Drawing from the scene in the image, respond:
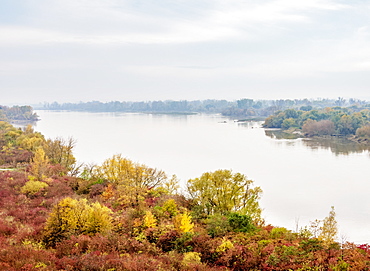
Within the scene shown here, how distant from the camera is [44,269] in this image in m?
7.61

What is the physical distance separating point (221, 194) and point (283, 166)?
26.1 metres

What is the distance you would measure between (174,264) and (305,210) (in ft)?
65.0

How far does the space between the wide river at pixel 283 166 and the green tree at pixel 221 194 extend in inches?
141

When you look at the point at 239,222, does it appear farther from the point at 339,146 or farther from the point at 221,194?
the point at 339,146

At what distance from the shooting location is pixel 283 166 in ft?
143

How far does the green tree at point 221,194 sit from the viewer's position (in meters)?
19.4

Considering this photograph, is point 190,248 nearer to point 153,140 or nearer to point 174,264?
point 174,264

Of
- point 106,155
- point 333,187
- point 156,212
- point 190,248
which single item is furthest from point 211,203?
point 106,155

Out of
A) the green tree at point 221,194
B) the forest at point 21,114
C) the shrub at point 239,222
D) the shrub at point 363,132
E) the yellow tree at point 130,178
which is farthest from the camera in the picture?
the forest at point 21,114

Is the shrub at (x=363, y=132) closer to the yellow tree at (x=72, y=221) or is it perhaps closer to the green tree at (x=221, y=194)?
the green tree at (x=221, y=194)

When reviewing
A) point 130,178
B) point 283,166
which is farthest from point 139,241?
point 283,166

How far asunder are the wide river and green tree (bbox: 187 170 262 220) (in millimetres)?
3584

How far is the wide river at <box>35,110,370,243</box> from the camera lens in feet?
83.5

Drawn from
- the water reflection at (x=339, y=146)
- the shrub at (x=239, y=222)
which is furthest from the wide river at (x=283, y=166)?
the shrub at (x=239, y=222)
